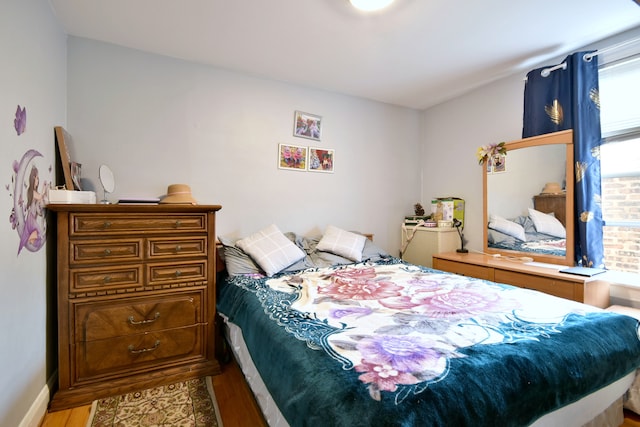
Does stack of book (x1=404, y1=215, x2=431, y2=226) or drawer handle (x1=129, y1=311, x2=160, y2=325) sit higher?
stack of book (x1=404, y1=215, x2=431, y2=226)

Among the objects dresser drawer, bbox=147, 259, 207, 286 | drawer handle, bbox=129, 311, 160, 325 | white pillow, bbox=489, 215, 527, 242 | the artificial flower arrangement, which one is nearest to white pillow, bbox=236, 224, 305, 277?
dresser drawer, bbox=147, 259, 207, 286

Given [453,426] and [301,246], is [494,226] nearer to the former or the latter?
[301,246]

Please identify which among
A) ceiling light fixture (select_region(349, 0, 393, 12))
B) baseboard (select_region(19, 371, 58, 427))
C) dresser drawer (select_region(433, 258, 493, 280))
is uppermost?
ceiling light fixture (select_region(349, 0, 393, 12))

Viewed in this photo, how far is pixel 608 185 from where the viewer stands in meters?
2.30

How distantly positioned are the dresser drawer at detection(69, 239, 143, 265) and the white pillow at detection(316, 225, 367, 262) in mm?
1539

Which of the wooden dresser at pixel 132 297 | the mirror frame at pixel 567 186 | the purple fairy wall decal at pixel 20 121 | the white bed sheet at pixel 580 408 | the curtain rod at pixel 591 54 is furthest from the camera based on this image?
the mirror frame at pixel 567 186

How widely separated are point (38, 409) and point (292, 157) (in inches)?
101

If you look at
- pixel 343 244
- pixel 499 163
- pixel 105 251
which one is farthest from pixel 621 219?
pixel 105 251

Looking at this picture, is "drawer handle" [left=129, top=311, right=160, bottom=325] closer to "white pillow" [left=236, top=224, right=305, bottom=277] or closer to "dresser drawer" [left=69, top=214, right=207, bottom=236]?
"dresser drawer" [left=69, top=214, right=207, bottom=236]

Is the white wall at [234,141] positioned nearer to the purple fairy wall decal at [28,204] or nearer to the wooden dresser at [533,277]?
the purple fairy wall decal at [28,204]

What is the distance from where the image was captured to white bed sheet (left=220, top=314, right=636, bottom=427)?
1100 mm

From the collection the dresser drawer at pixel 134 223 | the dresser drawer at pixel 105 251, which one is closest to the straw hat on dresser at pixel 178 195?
the dresser drawer at pixel 134 223

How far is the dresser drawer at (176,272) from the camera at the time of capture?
1957mm

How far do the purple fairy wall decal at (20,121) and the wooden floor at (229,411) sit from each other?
61.8 inches
